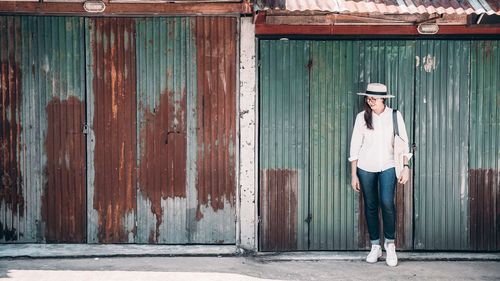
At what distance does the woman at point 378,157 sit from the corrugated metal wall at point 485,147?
1.18 m

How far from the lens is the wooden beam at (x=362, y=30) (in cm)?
905

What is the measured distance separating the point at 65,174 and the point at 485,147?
5486 millimetres

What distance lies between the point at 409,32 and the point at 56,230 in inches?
208

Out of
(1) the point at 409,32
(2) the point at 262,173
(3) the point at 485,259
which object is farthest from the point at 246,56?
(3) the point at 485,259

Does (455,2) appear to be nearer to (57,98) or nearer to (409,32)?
(409,32)

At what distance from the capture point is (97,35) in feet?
29.7

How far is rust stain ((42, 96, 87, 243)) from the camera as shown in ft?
29.9

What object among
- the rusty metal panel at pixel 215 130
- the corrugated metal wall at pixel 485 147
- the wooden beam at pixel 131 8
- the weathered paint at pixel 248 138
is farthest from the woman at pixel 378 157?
the wooden beam at pixel 131 8

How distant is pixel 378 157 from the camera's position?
8.62 metres

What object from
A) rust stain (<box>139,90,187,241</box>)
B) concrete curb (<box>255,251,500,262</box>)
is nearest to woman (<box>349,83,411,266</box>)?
concrete curb (<box>255,251,500,262</box>)

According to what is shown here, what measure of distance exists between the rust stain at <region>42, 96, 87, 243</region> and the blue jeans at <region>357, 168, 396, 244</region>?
3.62m

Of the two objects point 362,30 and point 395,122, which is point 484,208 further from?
point 362,30

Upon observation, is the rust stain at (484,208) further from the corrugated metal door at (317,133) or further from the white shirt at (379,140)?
the white shirt at (379,140)

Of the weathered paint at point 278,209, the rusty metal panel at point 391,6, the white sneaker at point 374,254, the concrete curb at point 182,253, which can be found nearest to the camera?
the rusty metal panel at point 391,6
